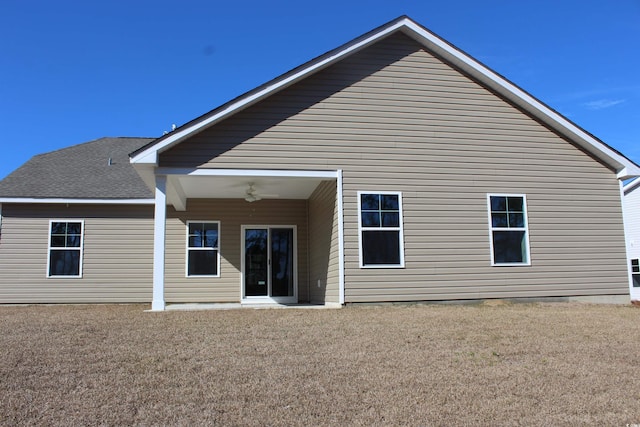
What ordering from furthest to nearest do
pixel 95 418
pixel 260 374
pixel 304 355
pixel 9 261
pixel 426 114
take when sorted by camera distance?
pixel 9 261, pixel 426 114, pixel 304 355, pixel 260 374, pixel 95 418

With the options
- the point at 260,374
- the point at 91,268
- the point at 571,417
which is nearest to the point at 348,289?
the point at 260,374

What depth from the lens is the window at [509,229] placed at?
10.7 meters

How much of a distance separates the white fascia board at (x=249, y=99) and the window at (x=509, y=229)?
4040mm

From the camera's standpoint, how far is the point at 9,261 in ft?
43.3

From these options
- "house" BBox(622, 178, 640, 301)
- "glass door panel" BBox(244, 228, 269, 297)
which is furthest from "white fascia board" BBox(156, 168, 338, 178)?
"house" BBox(622, 178, 640, 301)

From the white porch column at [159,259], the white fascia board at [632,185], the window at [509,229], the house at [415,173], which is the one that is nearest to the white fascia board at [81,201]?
the house at [415,173]

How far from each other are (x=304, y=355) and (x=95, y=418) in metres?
2.40

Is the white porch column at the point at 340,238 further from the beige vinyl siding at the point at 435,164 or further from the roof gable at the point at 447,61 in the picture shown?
the roof gable at the point at 447,61

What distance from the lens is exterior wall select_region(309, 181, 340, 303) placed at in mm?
10586

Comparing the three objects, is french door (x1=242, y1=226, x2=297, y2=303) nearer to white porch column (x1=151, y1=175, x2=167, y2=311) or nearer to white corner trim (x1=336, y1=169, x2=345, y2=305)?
white corner trim (x1=336, y1=169, x2=345, y2=305)

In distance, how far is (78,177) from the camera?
14398 mm

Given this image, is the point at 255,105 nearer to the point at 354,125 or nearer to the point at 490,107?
the point at 354,125

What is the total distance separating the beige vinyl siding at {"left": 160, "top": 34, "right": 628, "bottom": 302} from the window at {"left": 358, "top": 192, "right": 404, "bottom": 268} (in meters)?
0.15

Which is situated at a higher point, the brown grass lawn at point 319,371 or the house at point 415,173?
the house at point 415,173
